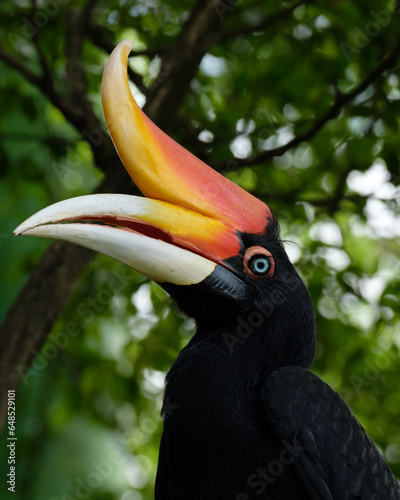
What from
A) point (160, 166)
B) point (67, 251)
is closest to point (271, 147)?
point (67, 251)

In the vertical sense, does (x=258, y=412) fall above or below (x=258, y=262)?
below

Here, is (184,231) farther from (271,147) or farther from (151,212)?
(271,147)

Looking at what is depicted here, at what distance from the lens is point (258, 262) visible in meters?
2.14

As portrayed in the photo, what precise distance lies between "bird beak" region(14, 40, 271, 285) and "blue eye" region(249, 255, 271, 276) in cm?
7

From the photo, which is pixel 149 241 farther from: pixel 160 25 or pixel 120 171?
pixel 160 25

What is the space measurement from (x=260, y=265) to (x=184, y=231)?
0.31 metres

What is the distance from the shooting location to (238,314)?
2.10m

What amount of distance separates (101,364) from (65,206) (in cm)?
243

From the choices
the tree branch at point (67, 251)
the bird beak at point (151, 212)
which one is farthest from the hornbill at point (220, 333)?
the tree branch at point (67, 251)

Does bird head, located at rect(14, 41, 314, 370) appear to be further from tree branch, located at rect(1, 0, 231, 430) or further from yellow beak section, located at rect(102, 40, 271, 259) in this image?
tree branch, located at rect(1, 0, 231, 430)

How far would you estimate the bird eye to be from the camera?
6.93ft

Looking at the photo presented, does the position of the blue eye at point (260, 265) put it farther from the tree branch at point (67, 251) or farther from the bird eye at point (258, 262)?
the tree branch at point (67, 251)

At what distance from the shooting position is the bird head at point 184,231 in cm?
189

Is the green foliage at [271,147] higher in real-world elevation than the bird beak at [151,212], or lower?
lower
